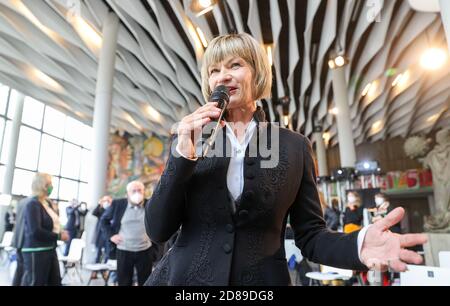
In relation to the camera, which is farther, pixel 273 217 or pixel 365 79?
pixel 365 79

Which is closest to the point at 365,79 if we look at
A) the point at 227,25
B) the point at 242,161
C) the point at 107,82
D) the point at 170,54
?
the point at 227,25

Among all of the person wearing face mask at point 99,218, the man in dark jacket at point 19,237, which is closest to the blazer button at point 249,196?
the man in dark jacket at point 19,237

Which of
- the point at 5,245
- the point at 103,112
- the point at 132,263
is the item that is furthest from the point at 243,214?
the point at 5,245

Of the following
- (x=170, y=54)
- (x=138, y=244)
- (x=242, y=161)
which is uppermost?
(x=170, y=54)

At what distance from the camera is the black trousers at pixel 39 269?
3.29 m

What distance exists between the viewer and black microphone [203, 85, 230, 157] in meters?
0.77

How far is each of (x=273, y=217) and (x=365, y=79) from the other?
11.9 meters

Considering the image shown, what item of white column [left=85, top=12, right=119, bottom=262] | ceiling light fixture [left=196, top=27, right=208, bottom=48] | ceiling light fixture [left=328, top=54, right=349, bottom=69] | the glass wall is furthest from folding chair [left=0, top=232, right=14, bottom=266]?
ceiling light fixture [left=328, top=54, right=349, bottom=69]

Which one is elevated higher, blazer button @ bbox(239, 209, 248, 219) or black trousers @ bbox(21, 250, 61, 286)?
blazer button @ bbox(239, 209, 248, 219)

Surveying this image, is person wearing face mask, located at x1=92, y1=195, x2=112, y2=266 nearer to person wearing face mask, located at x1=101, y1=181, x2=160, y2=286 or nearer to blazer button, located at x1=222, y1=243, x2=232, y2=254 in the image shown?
person wearing face mask, located at x1=101, y1=181, x2=160, y2=286

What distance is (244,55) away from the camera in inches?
34.9

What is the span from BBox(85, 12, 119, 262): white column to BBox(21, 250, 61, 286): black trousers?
4198 mm
